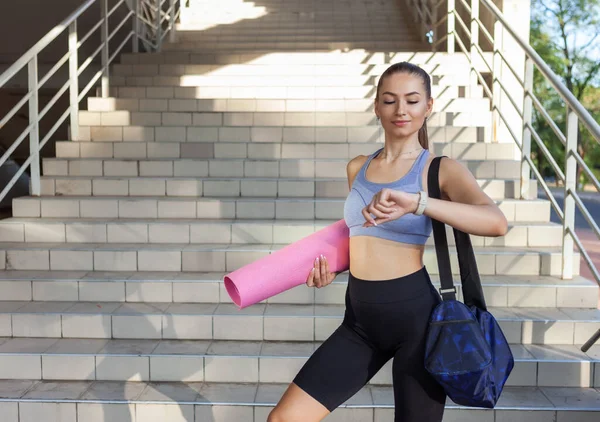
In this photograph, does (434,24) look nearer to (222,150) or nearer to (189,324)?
(222,150)

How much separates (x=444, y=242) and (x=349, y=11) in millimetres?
9038

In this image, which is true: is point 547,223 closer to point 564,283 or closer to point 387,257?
point 564,283

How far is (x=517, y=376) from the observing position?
3355 millimetres

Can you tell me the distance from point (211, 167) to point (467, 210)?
3883mm

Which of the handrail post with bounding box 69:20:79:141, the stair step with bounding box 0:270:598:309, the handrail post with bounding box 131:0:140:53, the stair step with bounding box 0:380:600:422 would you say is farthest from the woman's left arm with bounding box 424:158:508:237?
the handrail post with bounding box 131:0:140:53

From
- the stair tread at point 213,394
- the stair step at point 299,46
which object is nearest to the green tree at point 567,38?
the stair step at point 299,46

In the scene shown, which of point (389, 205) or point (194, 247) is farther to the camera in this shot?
point (194, 247)

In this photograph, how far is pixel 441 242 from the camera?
173 cm

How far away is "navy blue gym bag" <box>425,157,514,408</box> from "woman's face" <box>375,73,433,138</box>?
12 cm

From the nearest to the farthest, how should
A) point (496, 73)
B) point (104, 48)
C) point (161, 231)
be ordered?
point (161, 231), point (496, 73), point (104, 48)

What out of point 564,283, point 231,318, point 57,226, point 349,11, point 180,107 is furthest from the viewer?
point 349,11

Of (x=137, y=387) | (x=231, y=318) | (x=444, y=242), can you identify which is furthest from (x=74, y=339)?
(x=444, y=242)

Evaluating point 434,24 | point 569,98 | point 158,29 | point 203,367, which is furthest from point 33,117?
point 434,24

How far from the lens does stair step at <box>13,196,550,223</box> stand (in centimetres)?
475
